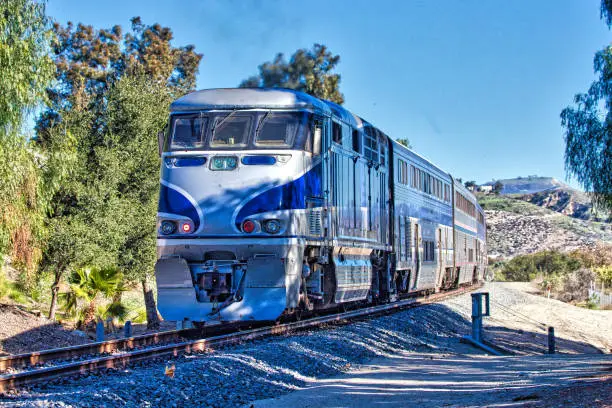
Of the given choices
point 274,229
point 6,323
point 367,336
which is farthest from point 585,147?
point 6,323

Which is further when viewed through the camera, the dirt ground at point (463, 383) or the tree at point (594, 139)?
the tree at point (594, 139)

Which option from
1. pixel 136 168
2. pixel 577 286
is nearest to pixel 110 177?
pixel 136 168

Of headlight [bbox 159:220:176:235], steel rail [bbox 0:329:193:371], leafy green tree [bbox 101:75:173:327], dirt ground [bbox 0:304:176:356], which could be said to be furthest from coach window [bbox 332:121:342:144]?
leafy green tree [bbox 101:75:173:327]

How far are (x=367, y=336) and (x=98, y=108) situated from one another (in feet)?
48.7

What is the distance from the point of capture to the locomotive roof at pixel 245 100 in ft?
46.5

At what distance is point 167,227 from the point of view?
13.8 meters

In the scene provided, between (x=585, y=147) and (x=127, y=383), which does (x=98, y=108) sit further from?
(x=127, y=383)

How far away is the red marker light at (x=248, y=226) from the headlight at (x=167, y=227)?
1.26 metres

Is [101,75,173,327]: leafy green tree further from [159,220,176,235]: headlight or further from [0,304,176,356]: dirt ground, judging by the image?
[159,220,176,235]: headlight

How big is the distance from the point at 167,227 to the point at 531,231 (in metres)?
105

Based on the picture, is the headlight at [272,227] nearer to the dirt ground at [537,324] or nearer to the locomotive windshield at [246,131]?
the locomotive windshield at [246,131]

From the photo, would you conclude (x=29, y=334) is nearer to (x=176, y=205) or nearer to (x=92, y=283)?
(x=92, y=283)

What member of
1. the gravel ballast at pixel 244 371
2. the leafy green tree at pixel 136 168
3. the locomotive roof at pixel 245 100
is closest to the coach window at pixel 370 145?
the locomotive roof at pixel 245 100

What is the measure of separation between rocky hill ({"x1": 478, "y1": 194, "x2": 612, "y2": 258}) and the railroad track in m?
91.2
